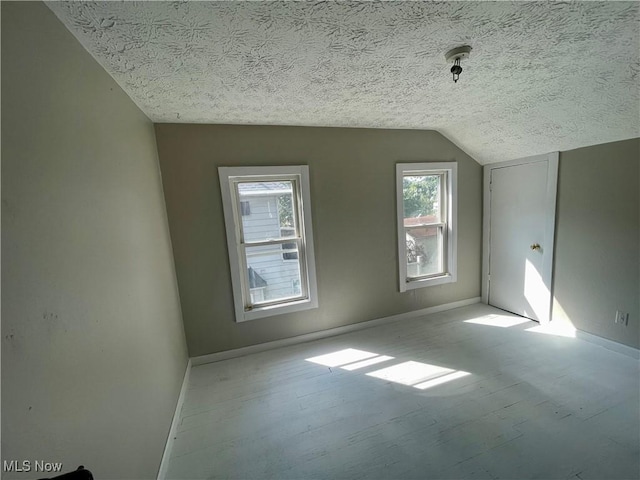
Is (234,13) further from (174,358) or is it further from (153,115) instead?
(174,358)

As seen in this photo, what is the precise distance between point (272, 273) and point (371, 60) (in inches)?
79.3

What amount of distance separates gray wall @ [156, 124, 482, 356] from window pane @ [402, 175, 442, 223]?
0.78ft

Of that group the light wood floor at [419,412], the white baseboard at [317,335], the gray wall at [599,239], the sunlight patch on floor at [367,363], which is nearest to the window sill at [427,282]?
the white baseboard at [317,335]

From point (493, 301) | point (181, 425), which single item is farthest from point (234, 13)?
point (493, 301)

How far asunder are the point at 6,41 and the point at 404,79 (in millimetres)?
1774

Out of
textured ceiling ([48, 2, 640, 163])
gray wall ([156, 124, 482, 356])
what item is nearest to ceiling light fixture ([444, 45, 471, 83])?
textured ceiling ([48, 2, 640, 163])

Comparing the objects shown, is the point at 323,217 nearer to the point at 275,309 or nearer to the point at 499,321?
the point at 275,309

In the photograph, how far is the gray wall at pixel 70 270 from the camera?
0.67 m

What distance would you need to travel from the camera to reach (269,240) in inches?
101

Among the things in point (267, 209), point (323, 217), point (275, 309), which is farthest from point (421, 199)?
point (275, 309)

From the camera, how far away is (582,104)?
187 cm

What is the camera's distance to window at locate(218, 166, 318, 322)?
95.3 inches

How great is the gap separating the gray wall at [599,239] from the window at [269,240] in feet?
8.40

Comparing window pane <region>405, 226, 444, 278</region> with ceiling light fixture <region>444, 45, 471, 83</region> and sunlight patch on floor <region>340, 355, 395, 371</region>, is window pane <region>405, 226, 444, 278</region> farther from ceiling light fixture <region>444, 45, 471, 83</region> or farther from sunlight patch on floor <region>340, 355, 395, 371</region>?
ceiling light fixture <region>444, 45, 471, 83</region>
